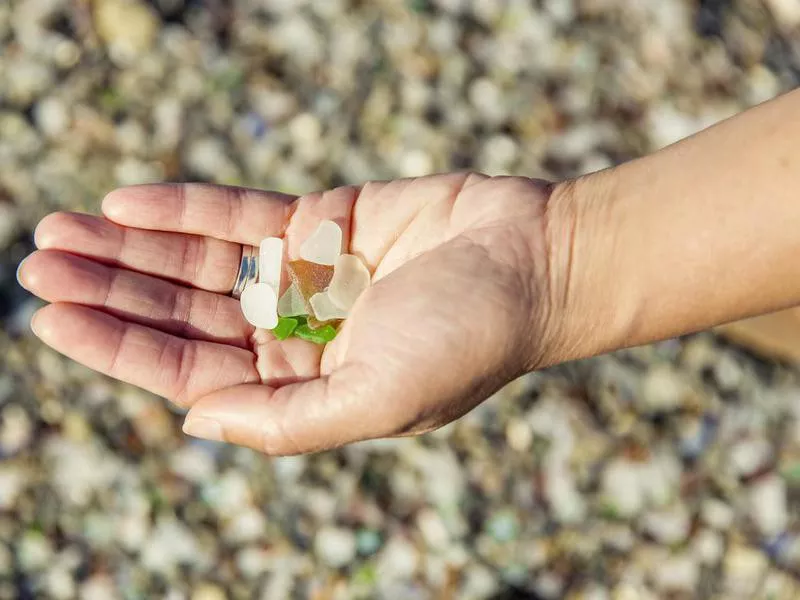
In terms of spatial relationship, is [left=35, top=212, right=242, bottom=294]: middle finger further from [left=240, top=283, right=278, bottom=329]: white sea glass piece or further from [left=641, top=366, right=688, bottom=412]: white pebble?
[left=641, top=366, right=688, bottom=412]: white pebble

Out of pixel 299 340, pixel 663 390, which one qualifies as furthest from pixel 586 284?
pixel 663 390

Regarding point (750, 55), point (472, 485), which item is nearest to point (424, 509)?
point (472, 485)

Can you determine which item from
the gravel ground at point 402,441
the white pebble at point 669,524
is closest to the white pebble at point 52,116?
the gravel ground at point 402,441

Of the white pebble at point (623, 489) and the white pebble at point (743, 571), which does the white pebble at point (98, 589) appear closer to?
the white pebble at point (623, 489)

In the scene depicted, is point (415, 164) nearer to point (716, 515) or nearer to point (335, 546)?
point (335, 546)

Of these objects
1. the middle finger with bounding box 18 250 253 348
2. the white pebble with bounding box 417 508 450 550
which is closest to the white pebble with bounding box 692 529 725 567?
the white pebble with bounding box 417 508 450 550
